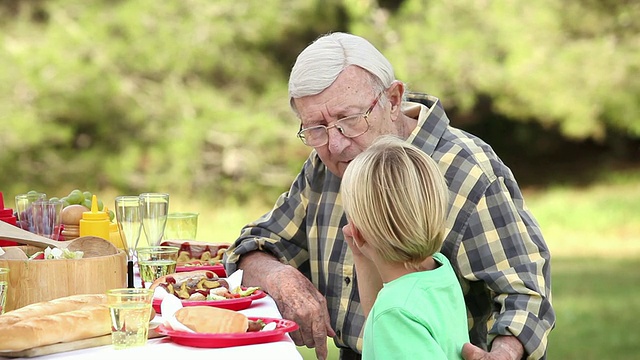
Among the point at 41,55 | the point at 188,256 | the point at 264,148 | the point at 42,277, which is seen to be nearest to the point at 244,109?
the point at 264,148

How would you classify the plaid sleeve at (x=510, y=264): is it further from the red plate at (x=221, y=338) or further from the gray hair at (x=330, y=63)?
the red plate at (x=221, y=338)

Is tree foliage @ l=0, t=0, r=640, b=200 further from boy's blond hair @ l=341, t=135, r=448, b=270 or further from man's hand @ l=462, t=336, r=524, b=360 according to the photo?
boy's blond hair @ l=341, t=135, r=448, b=270

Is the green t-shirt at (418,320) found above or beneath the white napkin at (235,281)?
above

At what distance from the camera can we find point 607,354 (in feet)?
21.9

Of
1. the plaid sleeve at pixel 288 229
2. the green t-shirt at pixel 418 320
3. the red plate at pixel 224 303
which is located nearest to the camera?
the green t-shirt at pixel 418 320

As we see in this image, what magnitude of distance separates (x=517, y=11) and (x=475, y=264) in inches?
330

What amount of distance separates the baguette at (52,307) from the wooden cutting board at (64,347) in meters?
0.06

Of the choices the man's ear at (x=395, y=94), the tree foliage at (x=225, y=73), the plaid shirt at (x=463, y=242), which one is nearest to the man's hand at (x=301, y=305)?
the plaid shirt at (x=463, y=242)

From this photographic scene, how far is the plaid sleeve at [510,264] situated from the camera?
2225 millimetres

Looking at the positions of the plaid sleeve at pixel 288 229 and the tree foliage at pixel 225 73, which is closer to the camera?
the plaid sleeve at pixel 288 229

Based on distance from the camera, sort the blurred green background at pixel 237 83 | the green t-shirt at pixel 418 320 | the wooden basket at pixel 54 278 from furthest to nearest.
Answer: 1. the blurred green background at pixel 237 83
2. the wooden basket at pixel 54 278
3. the green t-shirt at pixel 418 320

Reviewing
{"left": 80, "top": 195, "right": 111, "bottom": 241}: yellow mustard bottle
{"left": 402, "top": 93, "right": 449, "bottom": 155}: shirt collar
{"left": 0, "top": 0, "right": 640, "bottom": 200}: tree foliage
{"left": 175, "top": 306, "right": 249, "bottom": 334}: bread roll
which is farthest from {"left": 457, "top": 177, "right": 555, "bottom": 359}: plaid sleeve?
{"left": 0, "top": 0, "right": 640, "bottom": 200}: tree foliage

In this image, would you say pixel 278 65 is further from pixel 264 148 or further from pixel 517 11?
pixel 517 11

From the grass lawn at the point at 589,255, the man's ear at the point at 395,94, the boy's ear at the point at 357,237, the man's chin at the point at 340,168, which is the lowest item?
the grass lawn at the point at 589,255
